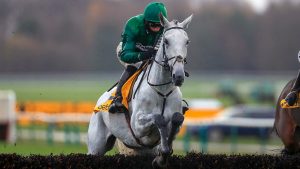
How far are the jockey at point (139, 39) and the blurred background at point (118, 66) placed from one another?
9.21 ft

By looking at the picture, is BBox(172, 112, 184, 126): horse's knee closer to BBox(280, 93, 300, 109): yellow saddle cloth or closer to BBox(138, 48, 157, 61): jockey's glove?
BBox(138, 48, 157, 61): jockey's glove

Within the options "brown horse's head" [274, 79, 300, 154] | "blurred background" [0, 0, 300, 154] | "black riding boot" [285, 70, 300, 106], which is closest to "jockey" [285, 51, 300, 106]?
"black riding boot" [285, 70, 300, 106]

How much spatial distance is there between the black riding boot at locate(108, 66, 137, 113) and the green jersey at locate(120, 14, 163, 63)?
292 millimetres

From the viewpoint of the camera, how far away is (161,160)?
6.38m

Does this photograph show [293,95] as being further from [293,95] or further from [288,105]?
[288,105]

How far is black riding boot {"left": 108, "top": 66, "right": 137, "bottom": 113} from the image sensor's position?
7364mm

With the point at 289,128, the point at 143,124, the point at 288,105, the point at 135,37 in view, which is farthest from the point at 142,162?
the point at 289,128

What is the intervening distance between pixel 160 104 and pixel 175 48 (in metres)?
0.66

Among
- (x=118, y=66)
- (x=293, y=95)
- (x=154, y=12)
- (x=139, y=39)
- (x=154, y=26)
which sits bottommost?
(x=293, y=95)

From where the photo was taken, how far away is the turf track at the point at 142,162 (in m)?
6.33

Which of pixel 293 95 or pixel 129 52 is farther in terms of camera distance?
pixel 293 95

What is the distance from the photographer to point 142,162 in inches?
256

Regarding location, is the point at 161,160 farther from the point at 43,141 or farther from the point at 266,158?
the point at 43,141

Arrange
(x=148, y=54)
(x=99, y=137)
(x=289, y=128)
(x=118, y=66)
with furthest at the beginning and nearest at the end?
1. (x=118, y=66)
2. (x=289, y=128)
3. (x=99, y=137)
4. (x=148, y=54)
